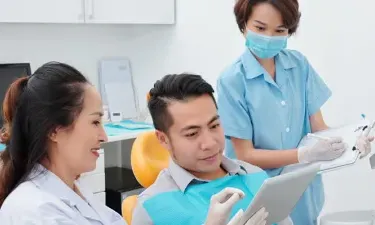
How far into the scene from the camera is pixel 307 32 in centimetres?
312

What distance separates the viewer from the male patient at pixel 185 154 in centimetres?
155

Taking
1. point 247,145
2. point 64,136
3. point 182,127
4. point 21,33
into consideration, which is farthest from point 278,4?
point 21,33

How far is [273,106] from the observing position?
2023 millimetres

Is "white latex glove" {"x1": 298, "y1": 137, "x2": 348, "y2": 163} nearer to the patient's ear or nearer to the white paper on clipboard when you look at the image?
the white paper on clipboard

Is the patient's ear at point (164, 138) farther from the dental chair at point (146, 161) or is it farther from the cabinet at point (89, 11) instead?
the cabinet at point (89, 11)

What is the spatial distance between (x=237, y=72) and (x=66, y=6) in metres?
1.71

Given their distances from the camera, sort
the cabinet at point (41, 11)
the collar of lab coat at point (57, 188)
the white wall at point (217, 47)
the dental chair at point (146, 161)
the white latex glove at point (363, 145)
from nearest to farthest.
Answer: the collar of lab coat at point (57, 188), the dental chair at point (146, 161), the white latex glove at point (363, 145), the white wall at point (217, 47), the cabinet at point (41, 11)

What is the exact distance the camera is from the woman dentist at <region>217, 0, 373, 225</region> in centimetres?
195

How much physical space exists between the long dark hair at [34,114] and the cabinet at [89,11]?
1991 millimetres

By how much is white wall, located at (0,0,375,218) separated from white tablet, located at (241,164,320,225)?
5.08 feet

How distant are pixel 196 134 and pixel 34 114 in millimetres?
452

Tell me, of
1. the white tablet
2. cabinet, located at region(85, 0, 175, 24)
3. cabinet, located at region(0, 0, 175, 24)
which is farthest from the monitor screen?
the white tablet

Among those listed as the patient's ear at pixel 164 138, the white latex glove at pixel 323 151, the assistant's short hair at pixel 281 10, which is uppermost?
the assistant's short hair at pixel 281 10

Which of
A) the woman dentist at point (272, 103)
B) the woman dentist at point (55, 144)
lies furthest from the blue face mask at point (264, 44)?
the woman dentist at point (55, 144)
